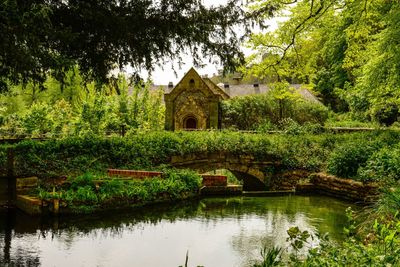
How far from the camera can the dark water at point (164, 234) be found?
7.02 m

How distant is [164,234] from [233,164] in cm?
851

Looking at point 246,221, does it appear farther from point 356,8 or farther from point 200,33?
point 356,8

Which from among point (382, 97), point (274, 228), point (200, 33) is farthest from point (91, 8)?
point (382, 97)

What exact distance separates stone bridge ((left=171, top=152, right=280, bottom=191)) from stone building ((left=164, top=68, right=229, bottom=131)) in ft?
43.3

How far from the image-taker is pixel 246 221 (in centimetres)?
979

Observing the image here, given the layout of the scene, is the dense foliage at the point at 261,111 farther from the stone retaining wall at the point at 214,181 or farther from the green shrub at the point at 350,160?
the stone retaining wall at the point at 214,181

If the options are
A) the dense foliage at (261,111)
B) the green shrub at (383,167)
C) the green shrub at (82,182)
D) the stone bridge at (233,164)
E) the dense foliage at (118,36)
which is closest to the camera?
the dense foliage at (118,36)

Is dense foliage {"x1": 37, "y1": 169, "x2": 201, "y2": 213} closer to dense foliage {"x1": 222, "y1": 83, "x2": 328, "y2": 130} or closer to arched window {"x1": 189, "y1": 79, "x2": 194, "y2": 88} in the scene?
dense foliage {"x1": 222, "y1": 83, "x2": 328, "y2": 130}

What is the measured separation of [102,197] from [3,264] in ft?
13.0

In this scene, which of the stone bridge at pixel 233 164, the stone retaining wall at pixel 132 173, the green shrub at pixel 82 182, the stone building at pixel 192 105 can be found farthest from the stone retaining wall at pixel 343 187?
the stone building at pixel 192 105

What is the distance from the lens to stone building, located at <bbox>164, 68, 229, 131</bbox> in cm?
3039

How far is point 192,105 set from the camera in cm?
3073

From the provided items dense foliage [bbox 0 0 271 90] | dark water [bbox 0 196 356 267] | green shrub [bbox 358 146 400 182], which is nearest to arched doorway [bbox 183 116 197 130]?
green shrub [bbox 358 146 400 182]

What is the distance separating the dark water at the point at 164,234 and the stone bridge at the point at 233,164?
4331 millimetres
